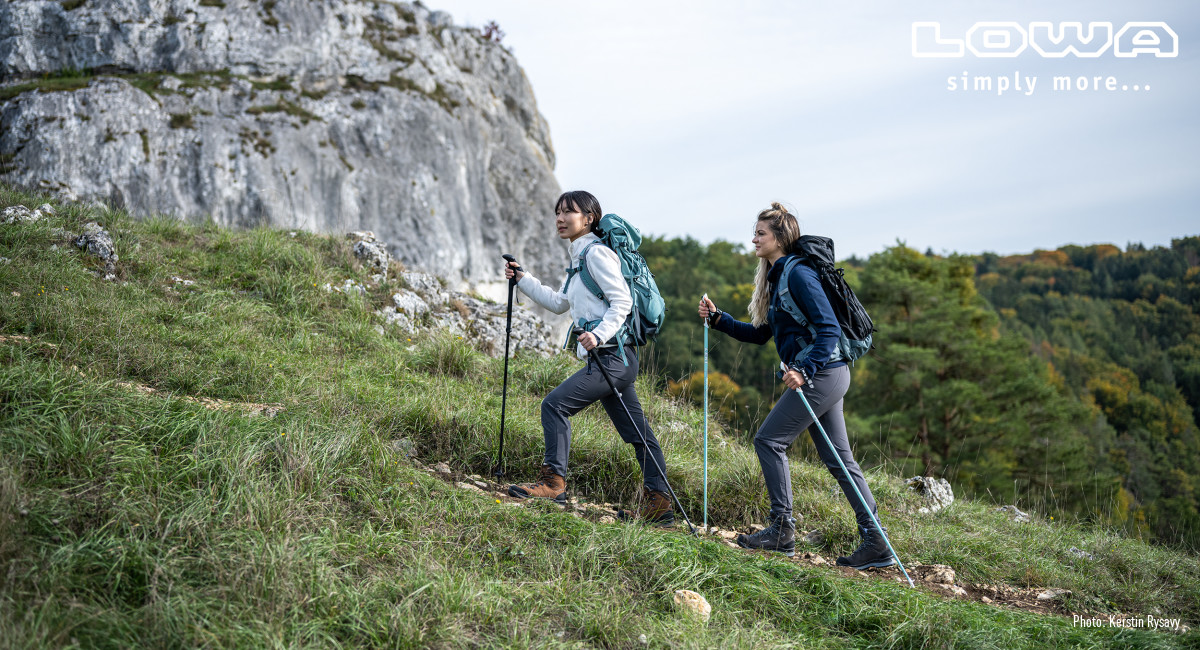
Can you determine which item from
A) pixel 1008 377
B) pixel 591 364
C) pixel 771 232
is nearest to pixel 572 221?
pixel 591 364

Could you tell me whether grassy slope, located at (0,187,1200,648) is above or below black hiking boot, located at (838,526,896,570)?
above

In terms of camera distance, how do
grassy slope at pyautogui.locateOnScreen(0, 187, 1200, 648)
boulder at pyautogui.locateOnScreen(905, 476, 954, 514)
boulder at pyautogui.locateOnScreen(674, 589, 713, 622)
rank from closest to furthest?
grassy slope at pyautogui.locateOnScreen(0, 187, 1200, 648), boulder at pyautogui.locateOnScreen(674, 589, 713, 622), boulder at pyautogui.locateOnScreen(905, 476, 954, 514)

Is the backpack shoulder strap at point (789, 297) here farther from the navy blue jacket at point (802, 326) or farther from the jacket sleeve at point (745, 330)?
the jacket sleeve at point (745, 330)

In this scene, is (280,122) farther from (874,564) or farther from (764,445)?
(874,564)

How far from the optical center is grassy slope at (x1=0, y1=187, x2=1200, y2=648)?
2.56 meters

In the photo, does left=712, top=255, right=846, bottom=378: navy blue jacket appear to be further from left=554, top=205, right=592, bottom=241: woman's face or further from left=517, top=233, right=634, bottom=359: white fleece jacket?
left=554, top=205, right=592, bottom=241: woman's face

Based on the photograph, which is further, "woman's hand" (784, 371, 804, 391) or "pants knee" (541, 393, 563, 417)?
"pants knee" (541, 393, 563, 417)

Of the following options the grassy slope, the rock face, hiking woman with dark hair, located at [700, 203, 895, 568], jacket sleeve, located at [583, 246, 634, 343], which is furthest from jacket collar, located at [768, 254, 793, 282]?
the rock face

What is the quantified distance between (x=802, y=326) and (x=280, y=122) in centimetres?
1581

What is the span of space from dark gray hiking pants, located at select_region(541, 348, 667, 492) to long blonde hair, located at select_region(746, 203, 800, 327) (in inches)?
35.2

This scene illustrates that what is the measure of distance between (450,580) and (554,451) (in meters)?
1.41

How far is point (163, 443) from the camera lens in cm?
346

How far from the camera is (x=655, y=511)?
431 cm

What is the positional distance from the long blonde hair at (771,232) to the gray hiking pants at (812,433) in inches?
24.1
